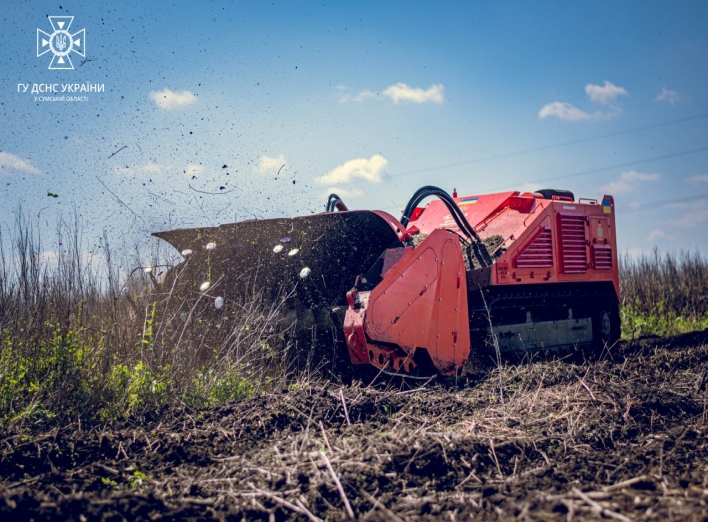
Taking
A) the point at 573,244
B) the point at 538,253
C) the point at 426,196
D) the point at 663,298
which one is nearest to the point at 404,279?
the point at 426,196

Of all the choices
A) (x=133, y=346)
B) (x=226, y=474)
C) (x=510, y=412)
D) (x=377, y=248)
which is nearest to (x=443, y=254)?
(x=377, y=248)

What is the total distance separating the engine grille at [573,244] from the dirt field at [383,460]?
9.58 ft

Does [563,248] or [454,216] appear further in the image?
[563,248]

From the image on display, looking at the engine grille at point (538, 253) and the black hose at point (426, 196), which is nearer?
the black hose at point (426, 196)

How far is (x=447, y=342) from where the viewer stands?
20.6 feet

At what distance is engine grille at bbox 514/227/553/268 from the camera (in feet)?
24.7

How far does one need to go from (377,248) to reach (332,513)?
409cm

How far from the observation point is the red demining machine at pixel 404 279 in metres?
5.98

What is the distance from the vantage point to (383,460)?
11.1 ft

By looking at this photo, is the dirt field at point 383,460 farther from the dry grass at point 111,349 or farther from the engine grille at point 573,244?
the engine grille at point 573,244

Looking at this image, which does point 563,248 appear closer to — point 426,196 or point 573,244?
point 573,244

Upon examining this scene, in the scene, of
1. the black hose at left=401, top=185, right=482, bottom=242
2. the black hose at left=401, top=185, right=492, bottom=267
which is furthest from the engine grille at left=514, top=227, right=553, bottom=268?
the black hose at left=401, top=185, right=482, bottom=242

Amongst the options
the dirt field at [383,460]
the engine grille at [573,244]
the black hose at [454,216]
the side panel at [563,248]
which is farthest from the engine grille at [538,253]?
the dirt field at [383,460]

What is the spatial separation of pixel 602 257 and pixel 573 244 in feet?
2.14
